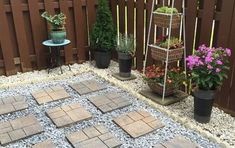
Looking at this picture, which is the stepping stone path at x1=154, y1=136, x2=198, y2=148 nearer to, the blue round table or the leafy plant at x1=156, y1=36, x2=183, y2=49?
the leafy plant at x1=156, y1=36, x2=183, y2=49

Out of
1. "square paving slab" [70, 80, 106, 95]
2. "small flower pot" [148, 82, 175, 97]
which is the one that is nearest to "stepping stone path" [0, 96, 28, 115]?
"square paving slab" [70, 80, 106, 95]

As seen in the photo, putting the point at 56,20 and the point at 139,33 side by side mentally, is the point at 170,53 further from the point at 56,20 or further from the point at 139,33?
the point at 56,20

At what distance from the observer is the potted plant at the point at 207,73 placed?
2674mm

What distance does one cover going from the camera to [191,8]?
322cm

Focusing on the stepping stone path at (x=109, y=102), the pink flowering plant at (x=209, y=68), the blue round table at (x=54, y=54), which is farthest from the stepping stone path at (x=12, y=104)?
the pink flowering plant at (x=209, y=68)

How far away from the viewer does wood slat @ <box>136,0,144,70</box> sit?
402 cm

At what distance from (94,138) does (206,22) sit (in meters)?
1.87

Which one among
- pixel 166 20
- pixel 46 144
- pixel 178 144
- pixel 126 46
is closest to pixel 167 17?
pixel 166 20

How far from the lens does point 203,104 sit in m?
2.77

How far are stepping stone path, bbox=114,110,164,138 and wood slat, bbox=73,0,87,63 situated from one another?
2076 mm

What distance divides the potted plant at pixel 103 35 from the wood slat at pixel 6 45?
1.34 m

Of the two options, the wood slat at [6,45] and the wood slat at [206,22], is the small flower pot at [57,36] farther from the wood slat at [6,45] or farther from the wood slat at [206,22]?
the wood slat at [206,22]

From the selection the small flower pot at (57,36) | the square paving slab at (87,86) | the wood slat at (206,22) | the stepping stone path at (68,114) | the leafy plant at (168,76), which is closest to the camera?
the stepping stone path at (68,114)

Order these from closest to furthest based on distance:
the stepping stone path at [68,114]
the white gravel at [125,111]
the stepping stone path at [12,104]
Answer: the white gravel at [125,111], the stepping stone path at [68,114], the stepping stone path at [12,104]
